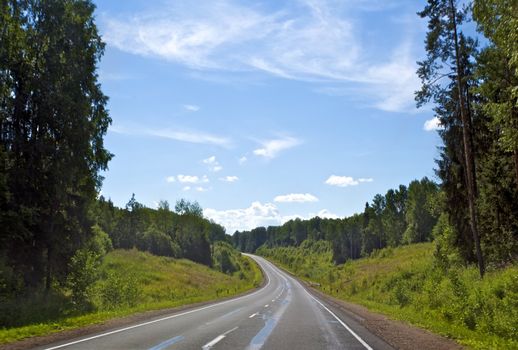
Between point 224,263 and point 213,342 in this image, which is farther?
point 224,263

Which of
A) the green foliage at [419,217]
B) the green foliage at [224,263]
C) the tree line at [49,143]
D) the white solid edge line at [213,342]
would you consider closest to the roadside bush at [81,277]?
the tree line at [49,143]

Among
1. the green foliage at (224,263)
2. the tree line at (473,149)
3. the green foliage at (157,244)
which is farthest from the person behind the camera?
the green foliage at (224,263)

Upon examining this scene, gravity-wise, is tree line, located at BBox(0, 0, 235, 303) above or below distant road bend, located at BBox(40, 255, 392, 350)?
above

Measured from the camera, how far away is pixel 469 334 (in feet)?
45.2

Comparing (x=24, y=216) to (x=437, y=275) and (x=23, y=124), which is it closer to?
(x=23, y=124)

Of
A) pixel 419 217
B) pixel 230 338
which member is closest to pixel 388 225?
pixel 419 217

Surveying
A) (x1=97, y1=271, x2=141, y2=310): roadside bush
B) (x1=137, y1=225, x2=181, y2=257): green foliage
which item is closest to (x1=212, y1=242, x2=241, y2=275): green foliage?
(x1=137, y1=225, x2=181, y2=257): green foliage

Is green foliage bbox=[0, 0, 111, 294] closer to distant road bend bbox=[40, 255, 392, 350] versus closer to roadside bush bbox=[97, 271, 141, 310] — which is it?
roadside bush bbox=[97, 271, 141, 310]

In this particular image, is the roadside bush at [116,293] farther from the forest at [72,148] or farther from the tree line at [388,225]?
the tree line at [388,225]

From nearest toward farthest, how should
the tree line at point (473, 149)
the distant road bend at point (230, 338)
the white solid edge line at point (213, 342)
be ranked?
the white solid edge line at point (213, 342), the distant road bend at point (230, 338), the tree line at point (473, 149)

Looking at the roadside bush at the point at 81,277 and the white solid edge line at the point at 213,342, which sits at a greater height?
the roadside bush at the point at 81,277

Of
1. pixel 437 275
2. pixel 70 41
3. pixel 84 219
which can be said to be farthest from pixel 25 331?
pixel 437 275

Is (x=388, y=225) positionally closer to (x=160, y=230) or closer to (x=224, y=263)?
(x=224, y=263)

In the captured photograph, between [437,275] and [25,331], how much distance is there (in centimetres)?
2497
